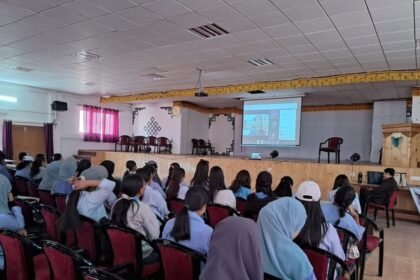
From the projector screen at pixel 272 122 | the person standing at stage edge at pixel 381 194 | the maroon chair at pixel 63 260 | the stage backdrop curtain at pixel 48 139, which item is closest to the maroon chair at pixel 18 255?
the maroon chair at pixel 63 260

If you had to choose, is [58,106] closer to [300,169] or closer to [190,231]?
[300,169]

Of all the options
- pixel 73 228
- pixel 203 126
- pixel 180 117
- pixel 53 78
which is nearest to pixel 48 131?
pixel 53 78

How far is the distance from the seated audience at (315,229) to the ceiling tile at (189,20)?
310 cm

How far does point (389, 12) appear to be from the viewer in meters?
4.13

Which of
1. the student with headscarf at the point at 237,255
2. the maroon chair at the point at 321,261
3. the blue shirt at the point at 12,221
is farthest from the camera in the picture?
the blue shirt at the point at 12,221

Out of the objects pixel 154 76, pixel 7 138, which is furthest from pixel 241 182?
pixel 7 138

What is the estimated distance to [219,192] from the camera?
3.87 metres

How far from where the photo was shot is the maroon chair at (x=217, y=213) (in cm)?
344

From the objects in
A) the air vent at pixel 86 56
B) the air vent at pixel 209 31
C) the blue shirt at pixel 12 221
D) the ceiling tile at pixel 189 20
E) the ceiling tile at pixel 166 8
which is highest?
the ceiling tile at pixel 166 8

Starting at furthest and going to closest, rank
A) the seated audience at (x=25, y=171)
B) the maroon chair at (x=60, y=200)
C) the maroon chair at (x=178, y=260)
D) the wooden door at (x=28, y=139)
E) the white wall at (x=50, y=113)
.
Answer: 1. the wooden door at (x=28, y=139)
2. the white wall at (x=50, y=113)
3. the seated audience at (x=25, y=171)
4. the maroon chair at (x=60, y=200)
5. the maroon chair at (x=178, y=260)

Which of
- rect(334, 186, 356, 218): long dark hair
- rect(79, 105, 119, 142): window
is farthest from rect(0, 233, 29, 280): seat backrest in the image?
rect(79, 105, 119, 142): window

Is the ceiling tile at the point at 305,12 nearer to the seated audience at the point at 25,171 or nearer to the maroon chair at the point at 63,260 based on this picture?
the maroon chair at the point at 63,260

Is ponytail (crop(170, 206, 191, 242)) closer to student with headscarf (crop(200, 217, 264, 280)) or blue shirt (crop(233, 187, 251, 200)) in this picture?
student with headscarf (crop(200, 217, 264, 280))

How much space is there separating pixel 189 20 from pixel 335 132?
9119mm
